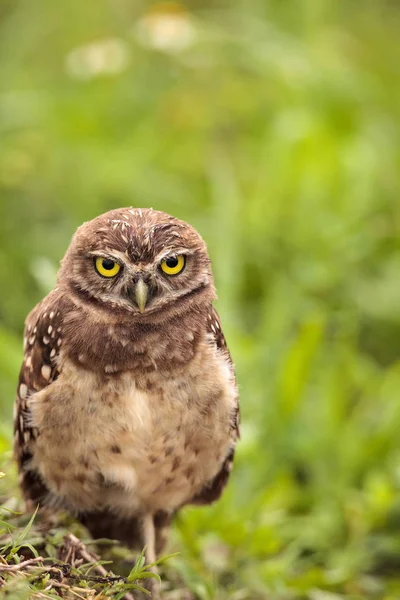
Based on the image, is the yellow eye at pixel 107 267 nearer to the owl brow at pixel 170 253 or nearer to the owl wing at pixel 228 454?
the owl brow at pixel 170 253

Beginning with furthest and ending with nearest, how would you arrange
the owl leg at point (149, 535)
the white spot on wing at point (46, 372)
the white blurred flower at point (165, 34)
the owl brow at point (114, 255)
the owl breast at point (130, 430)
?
the white blurred flower at point (165, 34), the owl leg at point (149, 535), the white spot on wing at point (46, 372), the owl breast at point (130, 430), the owl brow at point (114, 255)

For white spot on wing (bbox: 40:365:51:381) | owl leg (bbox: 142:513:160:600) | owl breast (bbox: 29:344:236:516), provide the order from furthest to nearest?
owl leg (bbox: 142:513:160:600), white spot on wing (bbox: 40:365:51:381), owl breast (bbox: 29:344:236:516)

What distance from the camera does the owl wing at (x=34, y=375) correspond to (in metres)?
3.47

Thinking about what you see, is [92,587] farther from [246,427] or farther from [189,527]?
[246,427]

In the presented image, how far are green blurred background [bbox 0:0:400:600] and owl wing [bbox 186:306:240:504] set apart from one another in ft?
0.85

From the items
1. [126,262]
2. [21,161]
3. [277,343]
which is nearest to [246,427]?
[277,343]

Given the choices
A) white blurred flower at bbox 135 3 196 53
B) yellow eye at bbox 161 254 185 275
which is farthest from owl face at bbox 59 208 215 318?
white blurred flower at bbox 135 3 196 53

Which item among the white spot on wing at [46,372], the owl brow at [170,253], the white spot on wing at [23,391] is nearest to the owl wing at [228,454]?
the owl brow at [170,253]

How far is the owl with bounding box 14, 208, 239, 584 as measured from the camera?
331 centimetres

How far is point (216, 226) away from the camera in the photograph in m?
6.20

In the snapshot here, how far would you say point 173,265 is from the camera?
11.1ft

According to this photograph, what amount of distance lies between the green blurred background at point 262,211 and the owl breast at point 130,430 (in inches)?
19.3

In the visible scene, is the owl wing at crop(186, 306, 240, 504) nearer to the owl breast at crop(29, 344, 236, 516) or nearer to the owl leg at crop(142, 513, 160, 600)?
the owl breast at crop(29, 344, 236, 516)

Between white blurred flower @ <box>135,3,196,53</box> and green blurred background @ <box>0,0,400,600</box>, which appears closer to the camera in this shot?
green blurred background @ <box>0,0,400,600</box>
